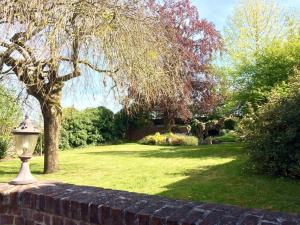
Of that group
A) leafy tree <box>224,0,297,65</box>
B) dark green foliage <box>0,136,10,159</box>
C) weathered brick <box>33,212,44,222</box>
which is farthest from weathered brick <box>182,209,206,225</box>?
leafy tree <box>224,0,297,65</box>

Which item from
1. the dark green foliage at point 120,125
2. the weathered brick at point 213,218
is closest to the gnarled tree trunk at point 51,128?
the weathered brick at point 213,218

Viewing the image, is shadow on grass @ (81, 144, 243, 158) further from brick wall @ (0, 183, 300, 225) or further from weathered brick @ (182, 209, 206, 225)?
weathered brick @ (182, 209, 206, 225)

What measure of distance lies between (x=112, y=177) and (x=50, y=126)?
8.15ft

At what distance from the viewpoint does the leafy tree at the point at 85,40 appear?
650 cm

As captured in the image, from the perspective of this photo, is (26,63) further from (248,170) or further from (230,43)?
(230,43)

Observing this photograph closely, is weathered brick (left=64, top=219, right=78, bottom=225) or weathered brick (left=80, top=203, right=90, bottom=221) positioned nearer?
weathered brick (left=80, top=203, right=90, bottom=221)

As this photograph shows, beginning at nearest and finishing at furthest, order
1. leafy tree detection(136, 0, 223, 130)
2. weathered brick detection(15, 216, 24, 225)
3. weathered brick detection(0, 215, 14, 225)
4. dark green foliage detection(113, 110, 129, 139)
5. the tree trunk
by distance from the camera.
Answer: weathered brick detection(15, 216, 24, 225)
weathered brick detection(0, 215, 14, 225)
the tree trunk
leafy tree detection(136, 0, 223, 130)
dark green foliage detection(113, 110, 129, 139)

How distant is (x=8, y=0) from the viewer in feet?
22.0

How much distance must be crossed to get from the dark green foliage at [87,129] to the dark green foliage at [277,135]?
1441cm

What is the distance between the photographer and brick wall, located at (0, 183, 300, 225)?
2.36m

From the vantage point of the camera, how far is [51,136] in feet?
32.8

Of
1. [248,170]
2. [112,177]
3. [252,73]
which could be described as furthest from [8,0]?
[252,73]

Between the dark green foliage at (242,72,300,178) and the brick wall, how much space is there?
17.6 feet

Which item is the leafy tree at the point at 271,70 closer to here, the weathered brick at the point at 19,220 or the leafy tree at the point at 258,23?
the leafy tree at the point at 258,23
